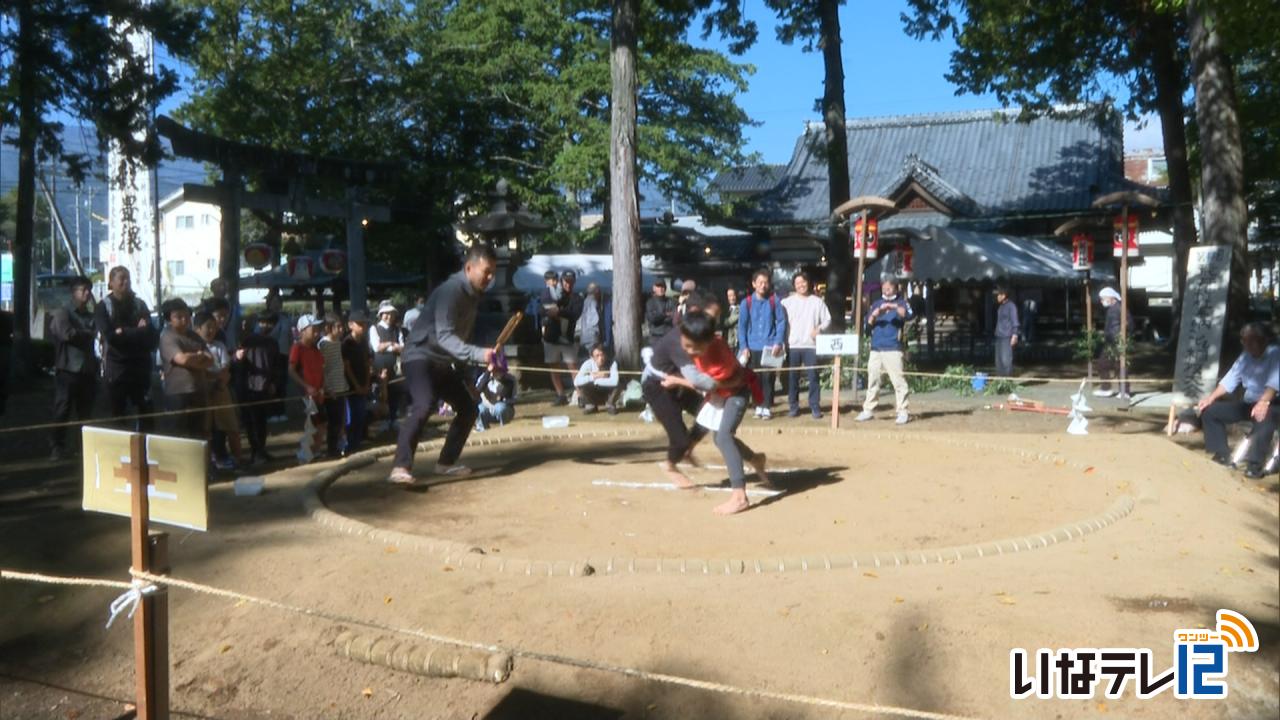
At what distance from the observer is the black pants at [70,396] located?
955cm

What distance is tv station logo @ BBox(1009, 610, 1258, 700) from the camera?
13.6 ft

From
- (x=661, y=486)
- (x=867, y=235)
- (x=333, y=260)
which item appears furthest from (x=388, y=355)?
(x=333, y=260)

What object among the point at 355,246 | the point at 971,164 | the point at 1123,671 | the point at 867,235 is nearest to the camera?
the point at 1123,671

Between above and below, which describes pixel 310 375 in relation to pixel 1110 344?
below

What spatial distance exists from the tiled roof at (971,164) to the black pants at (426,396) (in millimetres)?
19175

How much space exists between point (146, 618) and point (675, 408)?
4.20 meters

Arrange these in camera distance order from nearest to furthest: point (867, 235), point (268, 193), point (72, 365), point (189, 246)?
point (72, 365) → point (867, 235) → point (268, 193) → point (189, 246)

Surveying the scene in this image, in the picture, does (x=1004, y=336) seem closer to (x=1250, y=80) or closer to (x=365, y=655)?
(x=1250, y=80)

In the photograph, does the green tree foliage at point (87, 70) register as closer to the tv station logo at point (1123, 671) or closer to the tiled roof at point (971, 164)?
the tv station logo at point (1123, 671)

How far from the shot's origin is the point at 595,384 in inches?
522

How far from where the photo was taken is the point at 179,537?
638 cm

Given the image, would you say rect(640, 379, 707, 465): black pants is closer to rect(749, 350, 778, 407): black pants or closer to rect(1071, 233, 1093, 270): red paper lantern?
rect(749, 350, 778, 407): black pants

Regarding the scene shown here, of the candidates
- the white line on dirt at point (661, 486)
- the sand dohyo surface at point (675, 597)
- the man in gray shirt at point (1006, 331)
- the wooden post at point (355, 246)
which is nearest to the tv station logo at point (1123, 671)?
the sand dohyo surface at point (675, 597)

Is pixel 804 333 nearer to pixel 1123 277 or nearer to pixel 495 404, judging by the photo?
pixel 495 404
